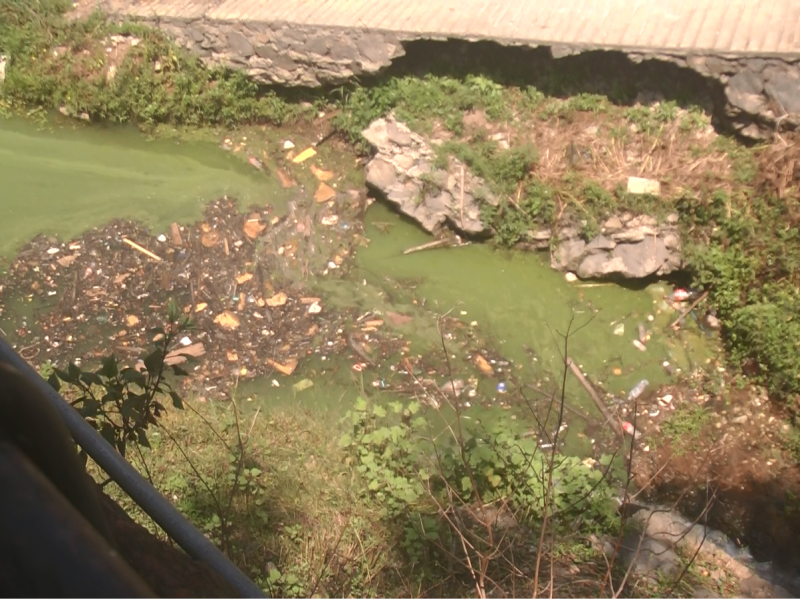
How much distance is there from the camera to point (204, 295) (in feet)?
16.8

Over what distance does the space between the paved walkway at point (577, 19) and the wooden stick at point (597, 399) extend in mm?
2506

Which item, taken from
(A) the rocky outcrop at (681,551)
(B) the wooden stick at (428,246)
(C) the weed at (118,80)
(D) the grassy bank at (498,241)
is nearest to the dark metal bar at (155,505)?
(D) the grassy bank at (498,241)

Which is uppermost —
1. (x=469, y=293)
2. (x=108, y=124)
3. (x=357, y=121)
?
(x=357, y=121)

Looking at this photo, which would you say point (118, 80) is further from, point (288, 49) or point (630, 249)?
point (630, 249)

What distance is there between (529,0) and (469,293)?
261 cm

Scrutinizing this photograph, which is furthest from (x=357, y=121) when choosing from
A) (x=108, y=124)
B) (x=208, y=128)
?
(x=108, y=124)

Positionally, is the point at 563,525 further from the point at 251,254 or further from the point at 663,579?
the point at 251,254

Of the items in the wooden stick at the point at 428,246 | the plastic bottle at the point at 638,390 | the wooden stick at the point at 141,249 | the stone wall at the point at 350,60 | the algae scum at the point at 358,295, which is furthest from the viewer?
the wooden stick at the point at 428,246

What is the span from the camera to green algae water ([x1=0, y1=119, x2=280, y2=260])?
566cm

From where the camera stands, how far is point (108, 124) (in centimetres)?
646

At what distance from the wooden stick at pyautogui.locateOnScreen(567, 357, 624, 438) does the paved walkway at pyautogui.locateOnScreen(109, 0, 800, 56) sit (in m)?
2.51

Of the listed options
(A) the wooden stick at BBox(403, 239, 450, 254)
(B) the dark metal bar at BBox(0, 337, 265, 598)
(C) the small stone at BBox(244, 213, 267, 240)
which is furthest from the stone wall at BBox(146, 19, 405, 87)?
(B) the dark metal bar at BBox(0, 337, 265, 598)

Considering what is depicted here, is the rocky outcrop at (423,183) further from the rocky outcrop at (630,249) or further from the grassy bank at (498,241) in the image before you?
the rocky outcrop at (630,249)

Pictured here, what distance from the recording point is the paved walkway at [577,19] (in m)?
5.14
